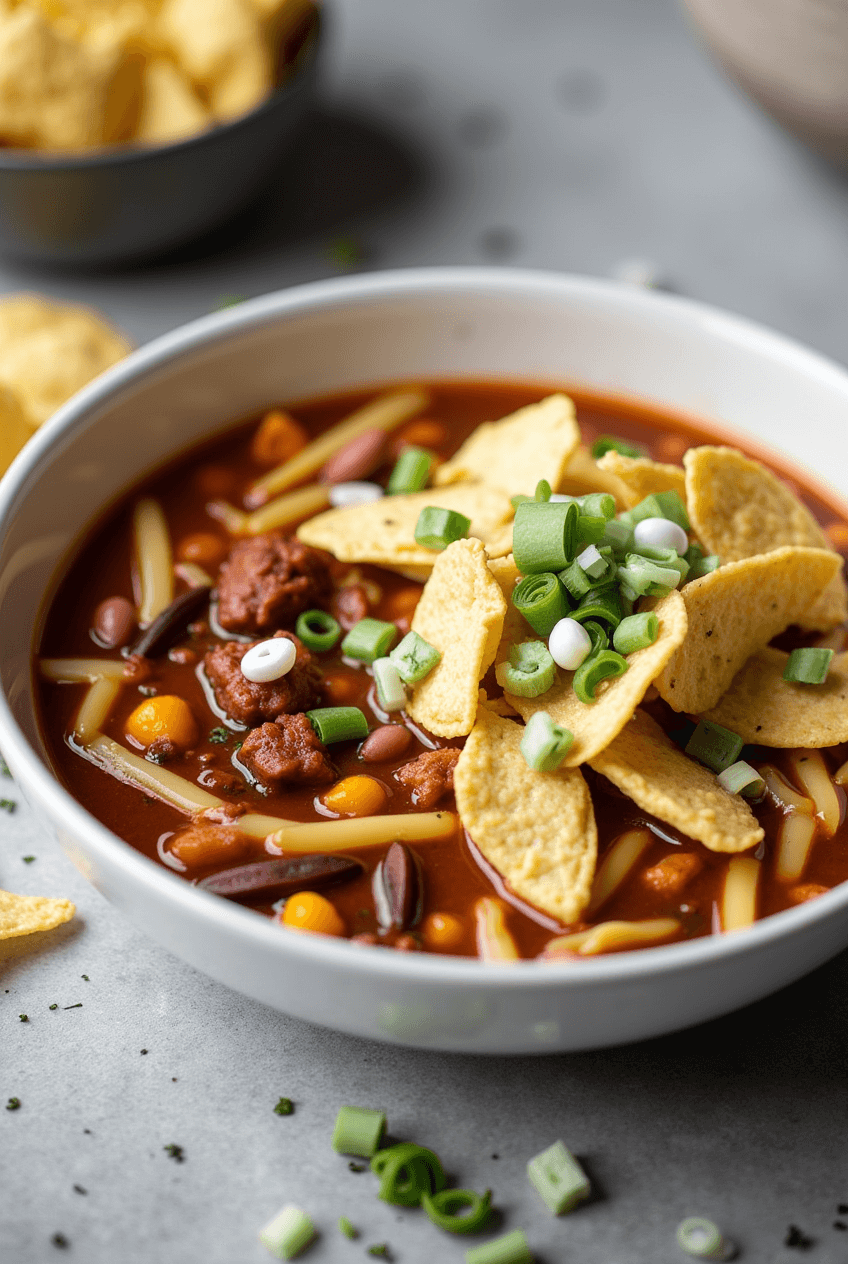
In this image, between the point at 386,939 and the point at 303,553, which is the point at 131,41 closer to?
the point at 303,553

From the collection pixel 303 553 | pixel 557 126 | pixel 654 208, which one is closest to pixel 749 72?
pixel 654 208

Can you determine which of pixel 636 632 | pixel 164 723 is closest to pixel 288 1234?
pixel 164 723

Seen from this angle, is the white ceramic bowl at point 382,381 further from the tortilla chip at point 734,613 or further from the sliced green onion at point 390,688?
the sliced green onion at point 390,688

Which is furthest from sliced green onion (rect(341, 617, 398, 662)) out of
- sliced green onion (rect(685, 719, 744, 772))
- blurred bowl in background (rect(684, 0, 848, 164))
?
blurred bowl in background (rect(684, 0, 848, 164))

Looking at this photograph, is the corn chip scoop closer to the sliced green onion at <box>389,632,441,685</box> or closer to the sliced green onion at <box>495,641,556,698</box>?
the sliced green onion at <box>495,641,556,698</box>

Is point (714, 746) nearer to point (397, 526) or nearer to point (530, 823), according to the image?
point (530, 823)

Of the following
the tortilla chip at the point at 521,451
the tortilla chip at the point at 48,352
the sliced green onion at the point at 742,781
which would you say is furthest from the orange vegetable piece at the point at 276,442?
the sliced green onion at the point at 742,781
